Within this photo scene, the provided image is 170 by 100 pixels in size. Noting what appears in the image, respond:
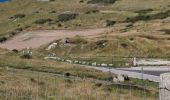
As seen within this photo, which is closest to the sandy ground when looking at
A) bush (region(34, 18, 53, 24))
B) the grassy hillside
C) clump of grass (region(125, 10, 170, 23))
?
the grassy hillside

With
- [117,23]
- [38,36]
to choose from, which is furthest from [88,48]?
[117,23]

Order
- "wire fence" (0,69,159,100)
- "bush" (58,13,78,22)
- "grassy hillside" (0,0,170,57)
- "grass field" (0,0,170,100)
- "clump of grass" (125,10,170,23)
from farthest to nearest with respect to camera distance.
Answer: "bush" (58,13,78,22), "clump of grass" (125,10,170,23), "grassy hillside" (0,0,170,57), "grass field" (0,0,170,100), "wire fence" (0,69,159,100)

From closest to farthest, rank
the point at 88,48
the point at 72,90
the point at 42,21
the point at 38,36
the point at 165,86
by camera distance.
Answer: the point at 165,86
the point at 72,90
the point at 88,48
the point at 38,36
the point at 42,21

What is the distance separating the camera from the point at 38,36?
150000 millimetres

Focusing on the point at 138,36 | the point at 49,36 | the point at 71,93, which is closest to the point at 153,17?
the point at 49,36

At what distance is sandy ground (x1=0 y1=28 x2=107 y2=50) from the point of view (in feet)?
456

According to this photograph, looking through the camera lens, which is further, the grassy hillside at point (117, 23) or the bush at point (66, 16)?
the bush at point (66, 16)

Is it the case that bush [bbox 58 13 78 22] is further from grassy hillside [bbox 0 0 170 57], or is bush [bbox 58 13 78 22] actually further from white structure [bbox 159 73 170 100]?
white structure [bbox 159 73 170 100]

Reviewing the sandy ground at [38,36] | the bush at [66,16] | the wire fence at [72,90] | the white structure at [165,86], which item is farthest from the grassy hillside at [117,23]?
the white structure at [165,86]

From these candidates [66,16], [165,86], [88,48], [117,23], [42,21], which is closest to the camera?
[165,86]

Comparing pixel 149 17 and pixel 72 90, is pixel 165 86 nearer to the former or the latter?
pixel 72 90

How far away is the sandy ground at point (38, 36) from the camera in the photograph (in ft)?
456

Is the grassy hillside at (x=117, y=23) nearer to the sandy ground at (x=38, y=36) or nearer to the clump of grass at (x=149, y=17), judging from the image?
the clump of grass at (x=149, y=17)

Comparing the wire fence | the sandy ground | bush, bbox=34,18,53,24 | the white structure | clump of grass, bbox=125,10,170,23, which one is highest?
the white structure
